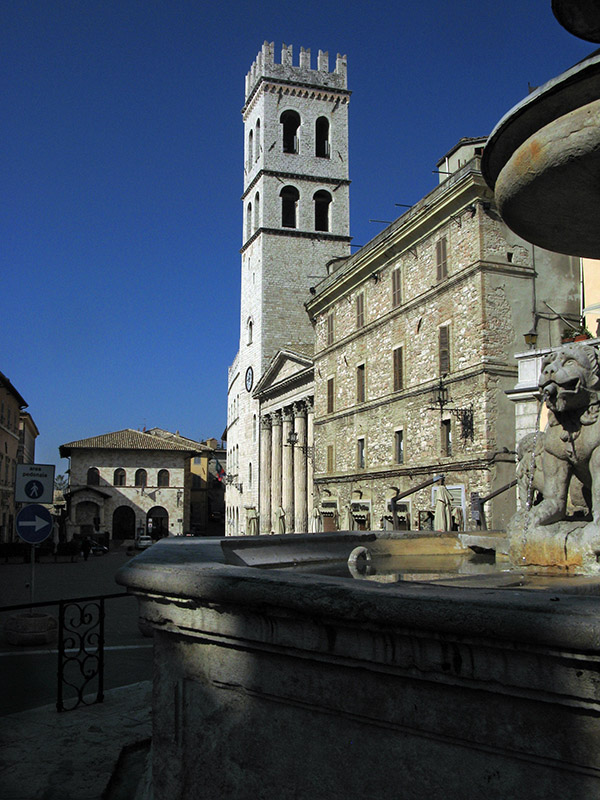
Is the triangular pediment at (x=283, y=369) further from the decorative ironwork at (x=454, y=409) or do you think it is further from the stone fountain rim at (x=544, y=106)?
the stone fountain rim at (x=544, y=106)

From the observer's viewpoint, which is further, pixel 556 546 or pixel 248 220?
pixel 248 220

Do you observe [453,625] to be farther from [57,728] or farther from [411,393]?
[411,393]

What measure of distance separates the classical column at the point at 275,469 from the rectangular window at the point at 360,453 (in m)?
14.1

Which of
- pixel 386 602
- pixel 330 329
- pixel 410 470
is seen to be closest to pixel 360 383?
pixel 330 329

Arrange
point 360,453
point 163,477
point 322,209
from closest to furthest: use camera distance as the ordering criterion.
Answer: point 360,453
point 322,209
point 163,477

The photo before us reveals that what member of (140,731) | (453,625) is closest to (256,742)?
(453,625)

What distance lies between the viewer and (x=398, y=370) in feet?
91.0

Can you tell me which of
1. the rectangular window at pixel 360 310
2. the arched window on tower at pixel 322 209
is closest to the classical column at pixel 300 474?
the rectangular window at pixel 360 310

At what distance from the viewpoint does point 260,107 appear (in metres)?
51.6

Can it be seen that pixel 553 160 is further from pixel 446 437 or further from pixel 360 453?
pixel 360 453

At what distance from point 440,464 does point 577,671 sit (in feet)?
73.7

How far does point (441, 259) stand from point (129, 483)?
133 feet

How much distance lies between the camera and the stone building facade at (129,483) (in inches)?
2264

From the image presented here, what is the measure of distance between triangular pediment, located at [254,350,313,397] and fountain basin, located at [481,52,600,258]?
34.6m
